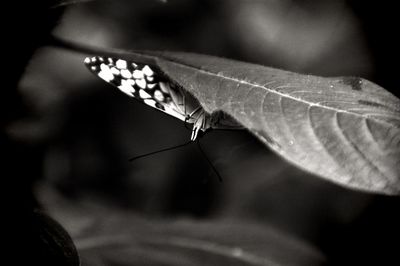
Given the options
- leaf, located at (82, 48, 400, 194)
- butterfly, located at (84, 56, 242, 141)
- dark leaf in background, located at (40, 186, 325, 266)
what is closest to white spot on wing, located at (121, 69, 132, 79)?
butterfly, located at (84, 56, 242, 141)

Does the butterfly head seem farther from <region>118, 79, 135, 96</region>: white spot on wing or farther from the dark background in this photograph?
the dark background

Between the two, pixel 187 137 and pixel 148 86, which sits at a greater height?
pixel 148 86

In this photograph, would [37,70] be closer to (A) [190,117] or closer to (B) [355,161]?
(A) [190,117]

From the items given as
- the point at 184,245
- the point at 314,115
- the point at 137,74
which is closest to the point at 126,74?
the point at 137,74

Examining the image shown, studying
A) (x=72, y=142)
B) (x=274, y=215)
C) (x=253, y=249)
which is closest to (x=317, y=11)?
(x=274, y=215)

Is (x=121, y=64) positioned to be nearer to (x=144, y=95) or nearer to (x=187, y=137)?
(x=144, y=95)
